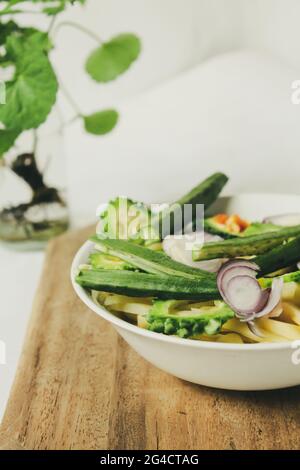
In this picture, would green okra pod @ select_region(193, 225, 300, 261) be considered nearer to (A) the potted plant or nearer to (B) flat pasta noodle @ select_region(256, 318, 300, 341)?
(B) flat pasta noodle @ select_region(256, 318, 300, 341)

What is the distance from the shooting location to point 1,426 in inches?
38.8

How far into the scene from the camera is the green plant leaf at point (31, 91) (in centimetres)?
138

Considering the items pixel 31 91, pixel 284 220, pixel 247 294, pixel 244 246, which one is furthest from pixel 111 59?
pixel 247 294

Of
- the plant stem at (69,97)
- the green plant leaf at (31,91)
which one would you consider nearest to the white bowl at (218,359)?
the green plant leaf at (31,91)

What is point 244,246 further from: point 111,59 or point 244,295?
point 111,59

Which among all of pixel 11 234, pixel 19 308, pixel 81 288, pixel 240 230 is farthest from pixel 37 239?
pixel 81 288

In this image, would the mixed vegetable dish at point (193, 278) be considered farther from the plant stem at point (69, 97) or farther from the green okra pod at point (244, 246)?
the plant stem at point (69, 97)

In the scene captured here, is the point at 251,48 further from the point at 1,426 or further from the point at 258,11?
the point at 1,426

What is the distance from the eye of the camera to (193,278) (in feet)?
3.32

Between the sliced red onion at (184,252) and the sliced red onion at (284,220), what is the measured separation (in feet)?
0.57

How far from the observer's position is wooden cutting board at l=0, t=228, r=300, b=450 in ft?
3.06

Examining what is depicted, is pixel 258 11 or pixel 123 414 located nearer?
pixel 123 414

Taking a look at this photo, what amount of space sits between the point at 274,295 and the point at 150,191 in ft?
3.52

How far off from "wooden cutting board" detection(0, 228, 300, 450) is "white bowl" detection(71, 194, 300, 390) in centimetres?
4
